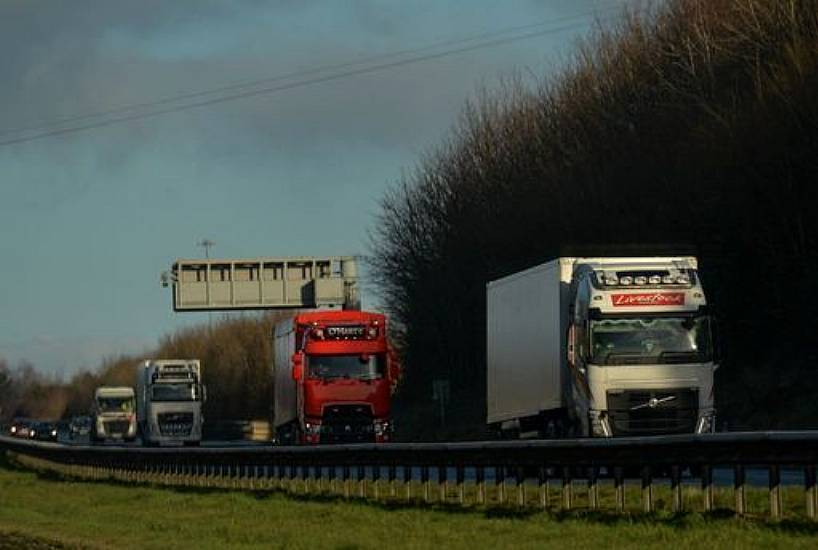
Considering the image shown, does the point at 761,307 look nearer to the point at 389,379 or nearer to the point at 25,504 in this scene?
the point at 389,379

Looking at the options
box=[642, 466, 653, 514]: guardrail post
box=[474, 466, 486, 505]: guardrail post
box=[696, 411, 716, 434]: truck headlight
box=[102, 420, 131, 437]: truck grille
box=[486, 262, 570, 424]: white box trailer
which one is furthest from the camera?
box=[102, 420, 131, 437]: truck grille

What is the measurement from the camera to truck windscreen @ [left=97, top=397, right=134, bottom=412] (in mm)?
85750

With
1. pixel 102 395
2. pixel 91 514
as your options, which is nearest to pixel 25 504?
pixel 91 514

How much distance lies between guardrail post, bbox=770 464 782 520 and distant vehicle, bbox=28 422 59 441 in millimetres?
93857

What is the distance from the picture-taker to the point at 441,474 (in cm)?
2719

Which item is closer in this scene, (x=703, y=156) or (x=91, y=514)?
(x=91, y=514)

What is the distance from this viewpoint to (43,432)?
112250 mm

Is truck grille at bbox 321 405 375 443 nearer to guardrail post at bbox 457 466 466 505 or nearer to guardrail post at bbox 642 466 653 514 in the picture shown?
guardrail post at bbox 457 466 466 505

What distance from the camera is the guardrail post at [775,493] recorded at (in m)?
18.8

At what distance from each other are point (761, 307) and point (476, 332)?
2377 cm

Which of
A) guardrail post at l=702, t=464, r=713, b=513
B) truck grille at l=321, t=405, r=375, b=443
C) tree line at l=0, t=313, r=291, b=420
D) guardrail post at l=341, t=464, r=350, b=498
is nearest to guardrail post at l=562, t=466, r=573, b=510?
guardrail post at l=702, t=464, r=713, b=513

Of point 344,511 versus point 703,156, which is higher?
point 703,156

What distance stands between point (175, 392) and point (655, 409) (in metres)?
44.6

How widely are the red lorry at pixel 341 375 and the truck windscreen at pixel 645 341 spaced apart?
1846 cm
